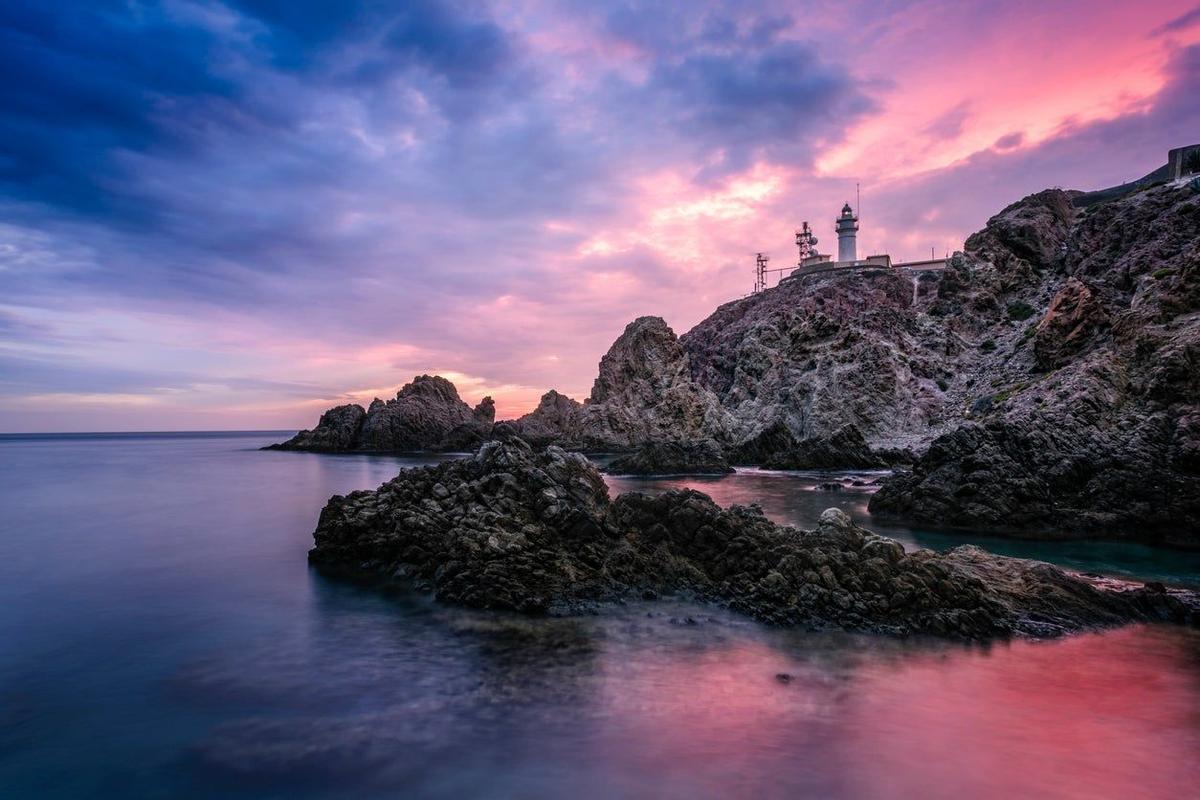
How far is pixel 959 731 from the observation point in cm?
1002

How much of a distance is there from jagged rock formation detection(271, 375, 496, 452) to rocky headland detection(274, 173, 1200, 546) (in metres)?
0.36

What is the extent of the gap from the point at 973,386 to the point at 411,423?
68881 mm

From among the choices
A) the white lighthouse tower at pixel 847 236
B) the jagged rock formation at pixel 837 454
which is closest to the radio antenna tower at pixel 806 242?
the white lighthouse tower at pixel 847 236

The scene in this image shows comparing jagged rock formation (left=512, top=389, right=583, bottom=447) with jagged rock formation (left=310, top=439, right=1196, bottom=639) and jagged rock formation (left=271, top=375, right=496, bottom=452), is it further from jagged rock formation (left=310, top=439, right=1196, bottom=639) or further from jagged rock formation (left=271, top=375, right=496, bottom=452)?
jagged rock formation (left=310, top=439, right=1196, bottom=639)

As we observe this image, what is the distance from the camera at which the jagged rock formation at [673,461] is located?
5628 centimetres

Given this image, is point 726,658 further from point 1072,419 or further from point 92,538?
point 92,538

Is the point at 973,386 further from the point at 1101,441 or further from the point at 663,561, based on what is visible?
the point at 663,561

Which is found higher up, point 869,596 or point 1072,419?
point 1072,419

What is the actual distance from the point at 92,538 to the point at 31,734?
71.9 ft

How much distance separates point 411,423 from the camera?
93625mm

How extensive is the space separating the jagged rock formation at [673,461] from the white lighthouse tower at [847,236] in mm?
67529

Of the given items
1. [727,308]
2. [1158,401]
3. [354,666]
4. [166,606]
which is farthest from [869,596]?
[727,308]

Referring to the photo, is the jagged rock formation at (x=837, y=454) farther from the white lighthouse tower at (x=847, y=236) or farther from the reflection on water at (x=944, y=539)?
the white lighthouse tower at (x=847, y=236)

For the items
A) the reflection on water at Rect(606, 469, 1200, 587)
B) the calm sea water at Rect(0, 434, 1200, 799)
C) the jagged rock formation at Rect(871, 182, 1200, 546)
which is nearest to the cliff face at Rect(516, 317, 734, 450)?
the reflection on water at Rect(606, 469, 1200, 587)
